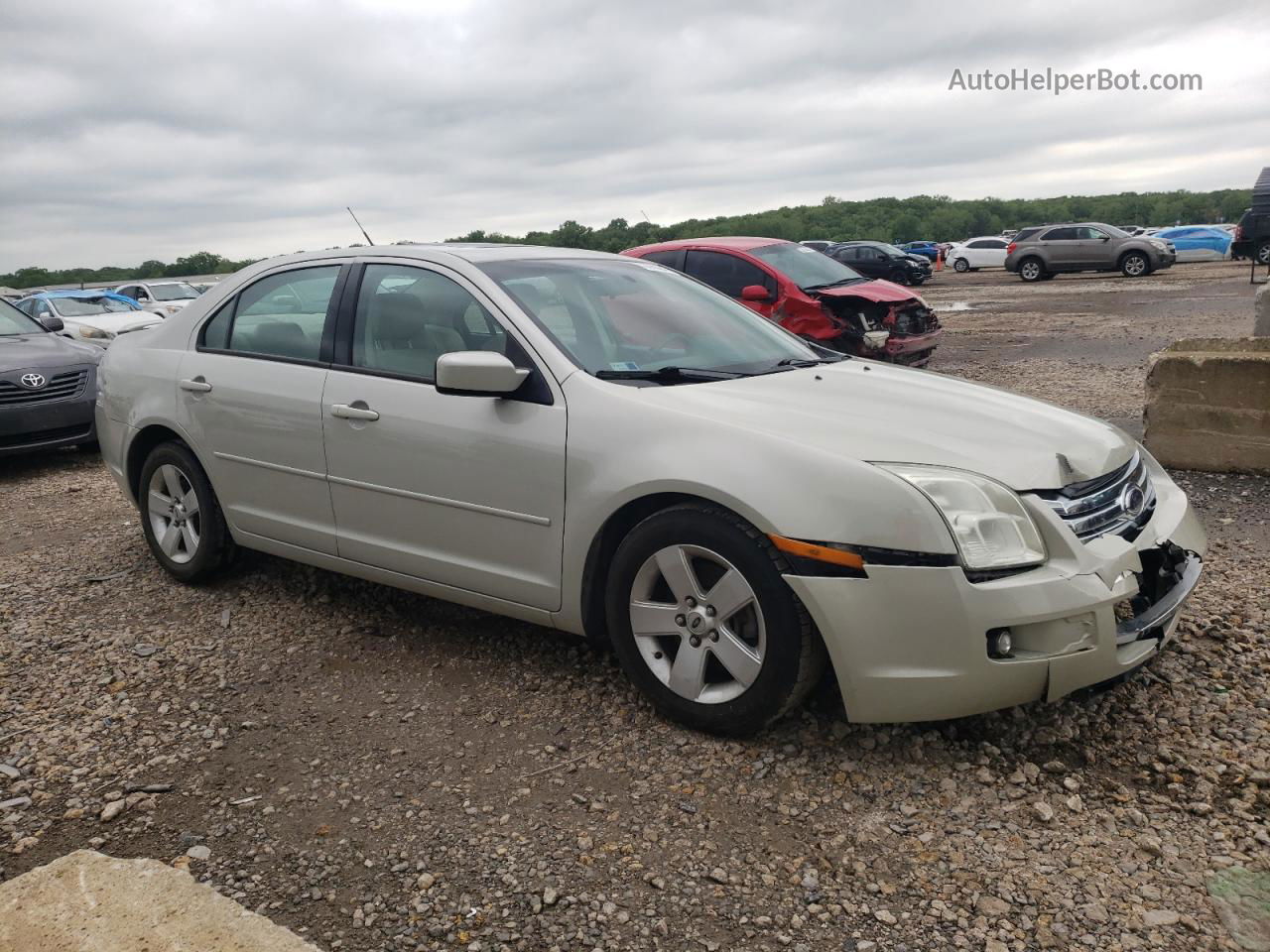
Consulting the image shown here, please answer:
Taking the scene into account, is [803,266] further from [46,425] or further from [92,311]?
[92,311]

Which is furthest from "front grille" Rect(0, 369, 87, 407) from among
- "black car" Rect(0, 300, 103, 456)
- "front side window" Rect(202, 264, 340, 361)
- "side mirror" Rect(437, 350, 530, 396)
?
"side mirror" Rect(437, 350, 530, 396)

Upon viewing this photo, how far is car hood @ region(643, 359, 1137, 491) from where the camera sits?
3029mm

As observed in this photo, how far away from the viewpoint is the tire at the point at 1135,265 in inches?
1163

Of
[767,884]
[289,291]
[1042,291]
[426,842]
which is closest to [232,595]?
[289,291]

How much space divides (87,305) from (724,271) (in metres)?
13.5

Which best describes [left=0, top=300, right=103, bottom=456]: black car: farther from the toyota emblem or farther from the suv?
the suv

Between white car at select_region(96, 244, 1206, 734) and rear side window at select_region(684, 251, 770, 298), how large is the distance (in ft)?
20.0

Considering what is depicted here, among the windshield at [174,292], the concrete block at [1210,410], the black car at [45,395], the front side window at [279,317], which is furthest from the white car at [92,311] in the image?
the concrete block at [1210,410]

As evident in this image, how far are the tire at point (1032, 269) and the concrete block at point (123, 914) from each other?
32.7m

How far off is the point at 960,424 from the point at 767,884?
1534 millimetres

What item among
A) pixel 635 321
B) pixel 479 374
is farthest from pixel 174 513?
pixel 635 321

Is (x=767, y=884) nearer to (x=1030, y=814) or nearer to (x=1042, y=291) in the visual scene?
(x=1030, y=814)

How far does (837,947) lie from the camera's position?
2.35 m

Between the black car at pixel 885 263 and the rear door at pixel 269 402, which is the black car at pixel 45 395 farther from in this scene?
the black car at pixel 885 263
